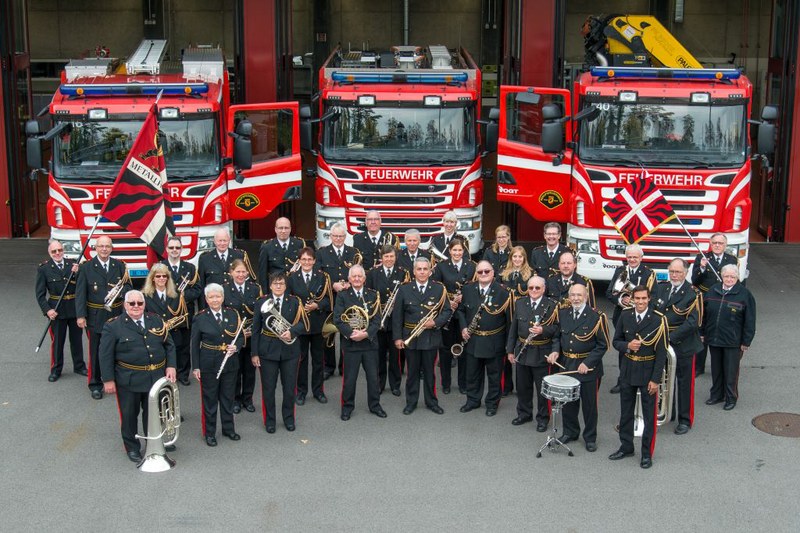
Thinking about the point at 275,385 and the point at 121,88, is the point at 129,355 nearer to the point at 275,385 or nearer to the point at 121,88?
the point at 275,385

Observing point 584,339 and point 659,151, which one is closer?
point 584,339

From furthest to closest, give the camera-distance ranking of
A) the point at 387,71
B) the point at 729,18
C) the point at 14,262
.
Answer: the point at 729,18 → the point at 14,262 → the point at 387,71

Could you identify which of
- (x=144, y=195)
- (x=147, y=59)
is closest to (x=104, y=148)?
(x=147, y=59)

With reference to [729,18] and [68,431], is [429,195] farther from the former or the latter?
[729,18]

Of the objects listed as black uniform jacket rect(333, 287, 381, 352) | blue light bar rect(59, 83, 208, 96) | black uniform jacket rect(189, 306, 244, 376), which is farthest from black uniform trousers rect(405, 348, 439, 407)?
blue light bar rect(59, 83, 208, 96)

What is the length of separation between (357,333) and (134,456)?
2.52m

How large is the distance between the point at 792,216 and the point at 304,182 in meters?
11.0

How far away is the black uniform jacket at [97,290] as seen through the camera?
42.9 ft

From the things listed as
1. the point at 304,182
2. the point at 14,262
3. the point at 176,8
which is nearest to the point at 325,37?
the point at 176,8

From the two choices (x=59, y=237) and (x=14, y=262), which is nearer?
(x=59, y=237)

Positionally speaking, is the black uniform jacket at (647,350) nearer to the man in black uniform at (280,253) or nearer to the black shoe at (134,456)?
the black shoe at (134,456)

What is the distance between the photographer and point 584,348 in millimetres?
11336

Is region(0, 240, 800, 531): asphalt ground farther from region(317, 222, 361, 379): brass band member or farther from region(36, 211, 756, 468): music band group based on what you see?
region(317, 222, 361, 379): brass band member

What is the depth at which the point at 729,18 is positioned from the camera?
107 ft
